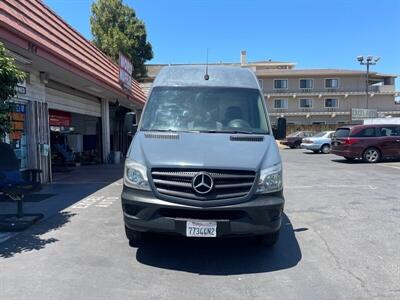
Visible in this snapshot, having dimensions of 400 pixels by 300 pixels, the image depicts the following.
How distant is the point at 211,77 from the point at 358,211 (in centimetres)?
407

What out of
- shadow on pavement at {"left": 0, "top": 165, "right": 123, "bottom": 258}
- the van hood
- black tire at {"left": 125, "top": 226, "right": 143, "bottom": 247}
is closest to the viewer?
the van hood

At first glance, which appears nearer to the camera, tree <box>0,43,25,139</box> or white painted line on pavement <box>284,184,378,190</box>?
tree <box>0,43,25,139</box>

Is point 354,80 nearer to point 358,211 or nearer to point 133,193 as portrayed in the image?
point 358,211

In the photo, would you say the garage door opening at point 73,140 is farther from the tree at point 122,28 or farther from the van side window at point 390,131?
the tree at point 122,28

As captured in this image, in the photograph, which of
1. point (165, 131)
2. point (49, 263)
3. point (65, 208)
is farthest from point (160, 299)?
point (65, 208)

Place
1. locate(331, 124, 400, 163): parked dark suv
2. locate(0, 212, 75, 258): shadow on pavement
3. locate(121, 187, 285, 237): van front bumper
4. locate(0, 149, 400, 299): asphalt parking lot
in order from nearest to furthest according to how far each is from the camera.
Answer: locate(0, 149, 400, 299): asphalt parking lot
locate(121, 187, 285, 237): van front bumper
locate(0, 212, 75, 258): shadow on pavement
locate(331, 124, 400, 163): parked dark suv

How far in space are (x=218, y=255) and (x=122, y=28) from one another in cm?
3698

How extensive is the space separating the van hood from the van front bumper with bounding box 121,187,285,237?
42 centimetres

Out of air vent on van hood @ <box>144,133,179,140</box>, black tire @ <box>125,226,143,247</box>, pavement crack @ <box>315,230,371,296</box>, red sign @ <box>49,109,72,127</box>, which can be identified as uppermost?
red sign @ <box>49,109,72,127</box>

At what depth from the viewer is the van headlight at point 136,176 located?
17.0ft

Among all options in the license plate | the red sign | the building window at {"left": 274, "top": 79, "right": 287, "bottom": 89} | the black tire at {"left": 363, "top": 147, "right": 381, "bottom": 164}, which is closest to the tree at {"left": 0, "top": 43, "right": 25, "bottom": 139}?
the license plate

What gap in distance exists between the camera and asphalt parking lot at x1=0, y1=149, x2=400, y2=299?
4598 mm

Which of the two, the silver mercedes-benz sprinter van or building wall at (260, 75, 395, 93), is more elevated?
building wall at (260, 75, 395, 93)

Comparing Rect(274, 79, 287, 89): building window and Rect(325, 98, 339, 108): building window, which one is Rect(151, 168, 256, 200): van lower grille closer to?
Rect(274, 79, 287, 89): building window
